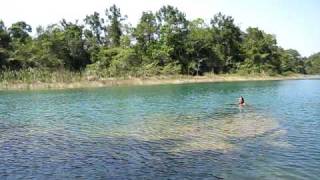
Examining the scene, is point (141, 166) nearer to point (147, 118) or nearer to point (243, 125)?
point (243, 125)

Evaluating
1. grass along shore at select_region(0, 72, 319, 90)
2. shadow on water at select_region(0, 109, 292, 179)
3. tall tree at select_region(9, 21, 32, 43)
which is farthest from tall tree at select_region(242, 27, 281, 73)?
shadow on water at select_region(0, 109, 292, 179)

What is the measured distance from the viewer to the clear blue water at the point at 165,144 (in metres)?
14.8

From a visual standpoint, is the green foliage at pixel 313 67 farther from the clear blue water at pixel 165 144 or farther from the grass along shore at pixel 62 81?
the clear blue water at pixel 165 144

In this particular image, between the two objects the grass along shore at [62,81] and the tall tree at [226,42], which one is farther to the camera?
the tall tree at [226,42]

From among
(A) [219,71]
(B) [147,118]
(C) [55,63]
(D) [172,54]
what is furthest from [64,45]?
(B) [147,118]

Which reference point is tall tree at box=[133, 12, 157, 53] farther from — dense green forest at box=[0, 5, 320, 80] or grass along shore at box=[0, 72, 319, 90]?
grass along shore at box=[0, 72, 319, 90]

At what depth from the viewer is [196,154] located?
17328mm

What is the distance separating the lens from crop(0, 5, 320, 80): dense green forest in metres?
93.9

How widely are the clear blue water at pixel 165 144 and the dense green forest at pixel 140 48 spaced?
56.6 meters

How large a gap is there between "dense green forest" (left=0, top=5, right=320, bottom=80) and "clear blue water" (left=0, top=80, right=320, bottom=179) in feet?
186

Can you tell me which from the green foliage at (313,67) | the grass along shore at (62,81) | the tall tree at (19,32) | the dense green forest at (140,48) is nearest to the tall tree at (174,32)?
the dense green forest at (140,48)

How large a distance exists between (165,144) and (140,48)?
275 feet

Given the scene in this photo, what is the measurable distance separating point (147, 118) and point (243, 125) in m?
7.88

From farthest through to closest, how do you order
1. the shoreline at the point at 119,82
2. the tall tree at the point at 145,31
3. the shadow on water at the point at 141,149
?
the tall tree at the point at 145,31 < the shoreline at the point at 119,82 < the shadow on water at the point at 141,149
